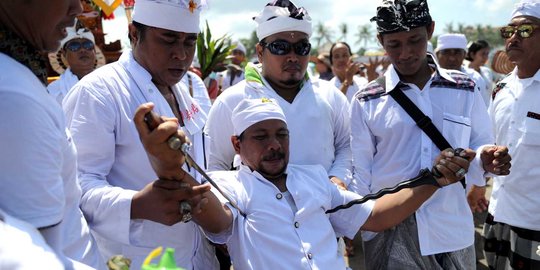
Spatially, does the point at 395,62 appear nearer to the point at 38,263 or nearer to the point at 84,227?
the point at 84,227

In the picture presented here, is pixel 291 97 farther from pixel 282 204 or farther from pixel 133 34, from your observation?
pixel 133 34

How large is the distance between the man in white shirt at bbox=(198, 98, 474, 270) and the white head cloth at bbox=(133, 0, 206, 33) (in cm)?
56

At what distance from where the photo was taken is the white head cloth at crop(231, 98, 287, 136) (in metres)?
2.49

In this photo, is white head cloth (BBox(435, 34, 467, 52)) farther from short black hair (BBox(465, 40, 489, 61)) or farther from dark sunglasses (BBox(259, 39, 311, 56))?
dark sunglasses (BBox(259, 39, 311, 56))

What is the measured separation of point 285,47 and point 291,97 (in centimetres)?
32

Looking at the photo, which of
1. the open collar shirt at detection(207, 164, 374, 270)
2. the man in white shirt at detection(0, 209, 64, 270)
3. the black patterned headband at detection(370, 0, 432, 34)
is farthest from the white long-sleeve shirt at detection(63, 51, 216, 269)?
the black patterned headband at detection(370, 0, 432, 34)

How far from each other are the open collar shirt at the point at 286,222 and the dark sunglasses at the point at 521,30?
6.22 ft

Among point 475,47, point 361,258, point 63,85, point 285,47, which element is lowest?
point 361,258

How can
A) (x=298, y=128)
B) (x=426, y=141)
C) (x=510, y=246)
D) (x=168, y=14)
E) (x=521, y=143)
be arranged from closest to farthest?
(x=168, y=14), (x=426, y=141), (x=298, y=128), (x=521, y=143), (x=510, y=246)

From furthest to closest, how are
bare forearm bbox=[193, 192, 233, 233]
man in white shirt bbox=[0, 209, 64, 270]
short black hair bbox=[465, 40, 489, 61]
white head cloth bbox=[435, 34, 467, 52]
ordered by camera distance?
1. short black hair bbox=[465, 40, 489, 61]
2. white head cloth bbox=[435, 34, 467, 52]
3. bare forearm bbox=[193, 192, 233, 233]
4. man in white shirt bbox=[0, 209, 64, 270]

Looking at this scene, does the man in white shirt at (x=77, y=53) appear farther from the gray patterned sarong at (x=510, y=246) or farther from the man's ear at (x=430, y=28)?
the gray patterned sarong at (x=510, y=246)

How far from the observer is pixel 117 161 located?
2066 mm

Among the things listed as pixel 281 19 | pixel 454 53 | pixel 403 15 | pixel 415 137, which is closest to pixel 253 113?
pixel 281 19

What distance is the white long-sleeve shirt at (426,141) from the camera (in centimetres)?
274
